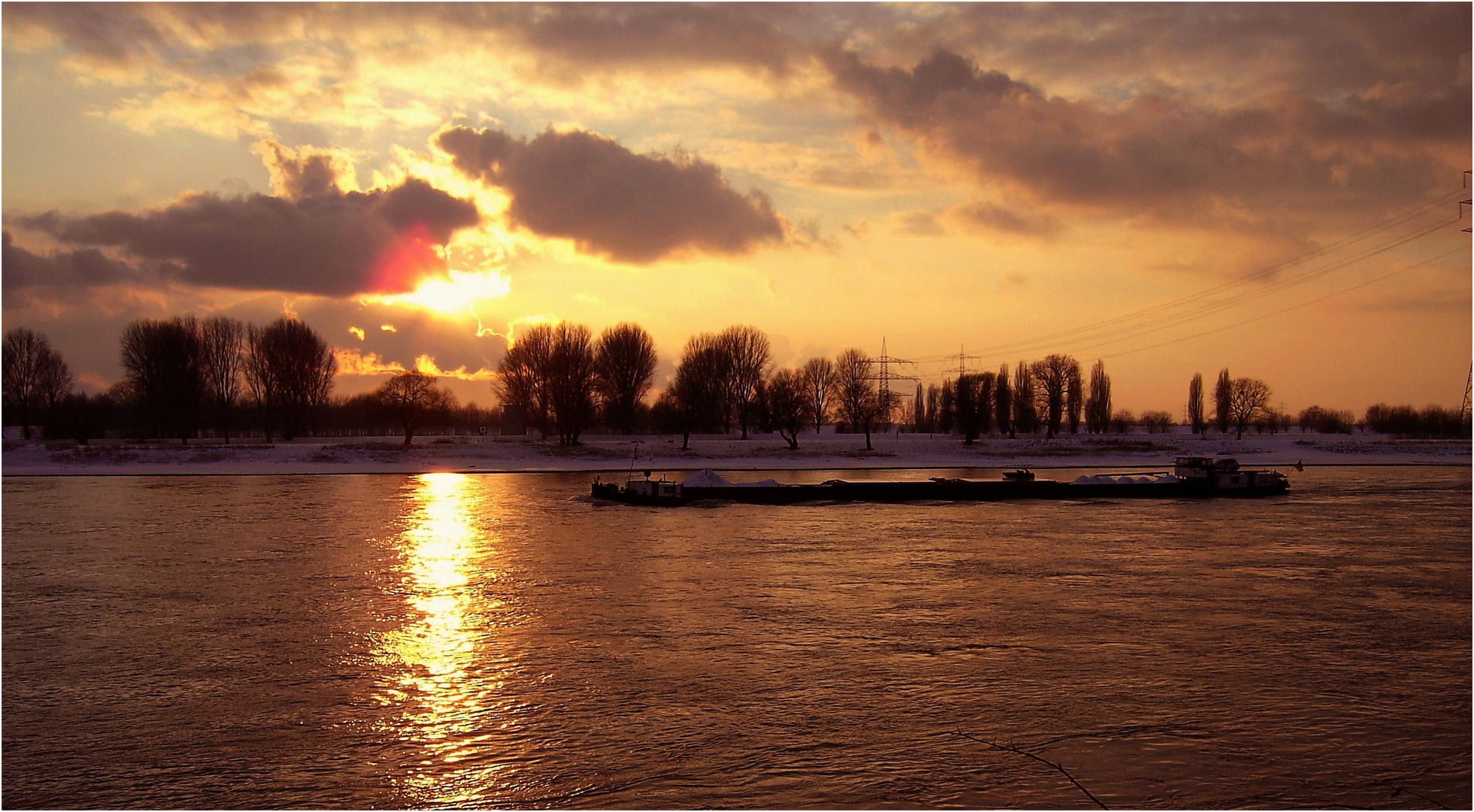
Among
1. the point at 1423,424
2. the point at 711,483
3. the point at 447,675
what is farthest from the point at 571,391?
the point at 1423,424

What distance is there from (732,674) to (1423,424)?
14903 cm

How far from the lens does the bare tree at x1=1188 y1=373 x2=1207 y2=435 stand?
151 meters

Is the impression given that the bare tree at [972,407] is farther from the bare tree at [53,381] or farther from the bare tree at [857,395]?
the bare tree at [53,381]

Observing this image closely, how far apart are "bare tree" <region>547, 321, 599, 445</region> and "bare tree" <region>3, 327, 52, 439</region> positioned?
55803 mm

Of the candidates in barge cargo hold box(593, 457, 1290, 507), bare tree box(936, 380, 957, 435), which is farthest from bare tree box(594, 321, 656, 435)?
A: barge cargo hold box(593, 457, 1290, 507)

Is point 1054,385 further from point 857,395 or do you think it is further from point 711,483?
point 711,483

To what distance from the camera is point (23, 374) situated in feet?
328

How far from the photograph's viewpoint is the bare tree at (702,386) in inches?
3895

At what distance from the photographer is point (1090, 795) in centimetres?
862

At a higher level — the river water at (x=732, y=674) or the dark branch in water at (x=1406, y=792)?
the river water at (x=732, y=674)

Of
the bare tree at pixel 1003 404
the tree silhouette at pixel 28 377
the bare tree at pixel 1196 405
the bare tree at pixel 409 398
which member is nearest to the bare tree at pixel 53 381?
the tree silhouette at pixel 28 377

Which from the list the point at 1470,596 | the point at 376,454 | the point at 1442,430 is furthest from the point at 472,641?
the point at 1442,430

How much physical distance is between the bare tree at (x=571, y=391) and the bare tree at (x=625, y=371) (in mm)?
9562

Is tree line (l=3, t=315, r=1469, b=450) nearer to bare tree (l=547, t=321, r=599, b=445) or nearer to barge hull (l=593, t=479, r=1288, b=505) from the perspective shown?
bare tree (l=547, t=321, r=599, b=445)
